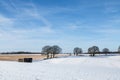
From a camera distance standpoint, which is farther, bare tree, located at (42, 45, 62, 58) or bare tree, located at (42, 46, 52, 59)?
bare tree, located at (42, 45, 62, 58)

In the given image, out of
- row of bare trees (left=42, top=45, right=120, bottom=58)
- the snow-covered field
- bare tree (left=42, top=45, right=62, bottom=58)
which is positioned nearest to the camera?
the snow-covered field

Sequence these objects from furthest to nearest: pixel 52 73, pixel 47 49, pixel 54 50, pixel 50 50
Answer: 1. pixel 54 50
2. pixel 47 49
3. pixel 50 50
4. pixel 52 73

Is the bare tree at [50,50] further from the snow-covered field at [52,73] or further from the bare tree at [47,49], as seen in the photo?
the snow-covered field at [52,73]

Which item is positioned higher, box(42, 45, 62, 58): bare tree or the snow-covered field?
box(42, 45, 62, 58): bare tree

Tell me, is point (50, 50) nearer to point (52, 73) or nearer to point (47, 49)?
point (47, 49)

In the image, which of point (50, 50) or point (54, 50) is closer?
point (50, 50)

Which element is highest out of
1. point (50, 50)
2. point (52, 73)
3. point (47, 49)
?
point (47, 49)

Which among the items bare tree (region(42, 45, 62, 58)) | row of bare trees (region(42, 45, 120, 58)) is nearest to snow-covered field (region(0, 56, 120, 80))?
row of bare trees (region(42, 45, 120, 58))

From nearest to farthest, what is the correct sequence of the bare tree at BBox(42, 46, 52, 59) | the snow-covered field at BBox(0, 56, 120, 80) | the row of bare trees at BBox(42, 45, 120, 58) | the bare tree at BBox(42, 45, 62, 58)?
the snow-covered field at BBox(0, 56, 120, 80) → the bare tree at BBox(42, 46, 52, 59) → the bare tree at BBox(42, 45, 62, 58) → the row of bare trees at BBox(42, 45, 120, 58)

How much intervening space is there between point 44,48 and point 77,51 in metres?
34.9

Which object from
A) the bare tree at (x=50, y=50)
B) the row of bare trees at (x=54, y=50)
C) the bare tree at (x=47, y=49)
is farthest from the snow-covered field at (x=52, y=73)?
the bare tree at (x=50, y=50)

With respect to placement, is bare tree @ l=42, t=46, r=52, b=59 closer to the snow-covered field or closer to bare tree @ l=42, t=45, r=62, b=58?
bare tree @ l=42, t=45, r=62, b=58

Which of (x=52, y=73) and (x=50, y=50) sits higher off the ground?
(x=50, y=50)

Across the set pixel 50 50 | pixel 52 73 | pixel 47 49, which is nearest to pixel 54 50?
pixel 50 50
